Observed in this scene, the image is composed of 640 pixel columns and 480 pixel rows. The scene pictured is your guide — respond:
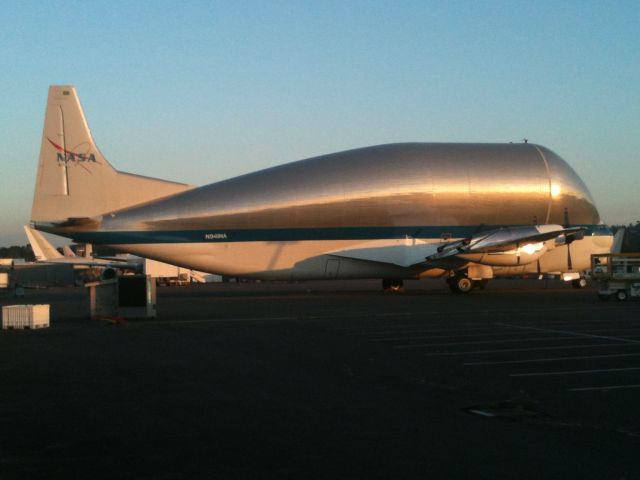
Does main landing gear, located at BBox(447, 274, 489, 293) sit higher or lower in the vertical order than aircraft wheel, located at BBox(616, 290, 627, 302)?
higher

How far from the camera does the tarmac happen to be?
282 inches

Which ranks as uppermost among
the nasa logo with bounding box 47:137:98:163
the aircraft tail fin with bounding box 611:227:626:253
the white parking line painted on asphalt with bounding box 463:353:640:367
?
the nasa logo with bounding box 47:137:98:163

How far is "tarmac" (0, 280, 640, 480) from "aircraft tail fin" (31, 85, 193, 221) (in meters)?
15.6

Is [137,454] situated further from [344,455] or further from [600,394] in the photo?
[600,394]

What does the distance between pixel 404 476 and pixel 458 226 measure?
110ft

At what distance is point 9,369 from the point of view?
14008mm

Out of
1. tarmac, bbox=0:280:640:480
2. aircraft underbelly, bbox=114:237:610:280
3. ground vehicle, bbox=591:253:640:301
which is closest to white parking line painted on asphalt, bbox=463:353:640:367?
tarmac, bbox=0:280:640:480

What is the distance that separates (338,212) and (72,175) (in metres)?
13.1

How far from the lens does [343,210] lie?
1496 inches

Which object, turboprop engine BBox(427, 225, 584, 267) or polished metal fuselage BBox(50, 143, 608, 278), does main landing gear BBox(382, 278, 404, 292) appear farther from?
turboprop engine BBox(427, 225, 584, 267)

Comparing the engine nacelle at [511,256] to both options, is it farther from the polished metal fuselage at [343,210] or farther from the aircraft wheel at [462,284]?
the polished metal fuselage at [343,210]

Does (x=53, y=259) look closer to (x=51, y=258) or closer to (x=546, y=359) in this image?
(x=51, y=258)

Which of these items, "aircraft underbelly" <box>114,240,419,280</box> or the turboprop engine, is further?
the turboprop engine

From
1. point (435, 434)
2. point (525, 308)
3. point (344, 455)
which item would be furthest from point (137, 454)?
point (525, 308)
